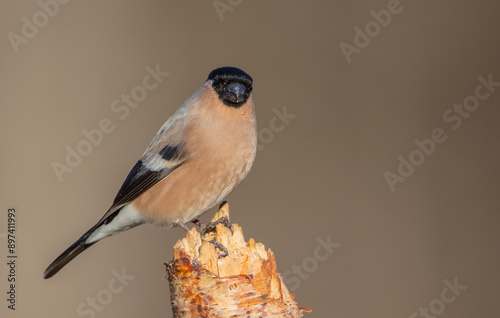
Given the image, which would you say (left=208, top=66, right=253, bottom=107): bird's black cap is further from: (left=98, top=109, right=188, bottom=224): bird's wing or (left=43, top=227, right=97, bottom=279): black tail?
(left=43, top=227, right=97, bottom=279): black tail

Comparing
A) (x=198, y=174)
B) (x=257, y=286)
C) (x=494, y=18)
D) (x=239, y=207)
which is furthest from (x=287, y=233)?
(x=494, y=18)

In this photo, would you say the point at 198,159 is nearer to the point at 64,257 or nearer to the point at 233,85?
the point at 233,85

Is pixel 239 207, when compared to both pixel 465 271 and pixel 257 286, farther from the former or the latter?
pixel 257 286

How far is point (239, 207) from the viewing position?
356cm

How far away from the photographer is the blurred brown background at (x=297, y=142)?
11.1 feet

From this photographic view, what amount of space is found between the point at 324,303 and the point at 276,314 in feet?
6.41

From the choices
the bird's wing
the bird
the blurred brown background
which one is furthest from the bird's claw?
the blurred brown background

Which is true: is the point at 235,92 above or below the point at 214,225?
above

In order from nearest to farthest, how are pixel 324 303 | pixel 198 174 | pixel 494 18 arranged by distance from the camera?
pixel 198 174 < pixel 324 303 < pixel 494 18

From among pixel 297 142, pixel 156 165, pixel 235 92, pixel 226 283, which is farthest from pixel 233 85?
pixel 297 142

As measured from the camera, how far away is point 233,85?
2289mm

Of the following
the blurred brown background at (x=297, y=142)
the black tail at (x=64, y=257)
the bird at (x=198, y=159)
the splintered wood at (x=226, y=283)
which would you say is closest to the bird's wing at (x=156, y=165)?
the bird at (x=198, y=159)

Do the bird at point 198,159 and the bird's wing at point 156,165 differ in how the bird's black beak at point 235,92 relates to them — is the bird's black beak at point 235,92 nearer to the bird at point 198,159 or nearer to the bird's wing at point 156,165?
the bird at point 198,159

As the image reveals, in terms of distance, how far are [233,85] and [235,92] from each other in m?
0.03
